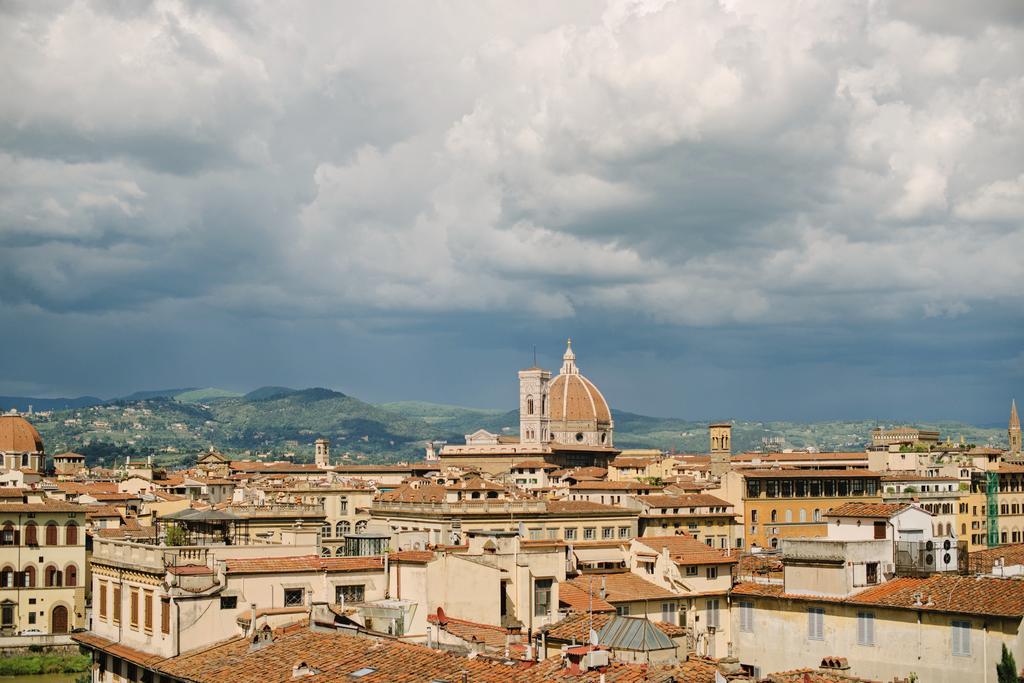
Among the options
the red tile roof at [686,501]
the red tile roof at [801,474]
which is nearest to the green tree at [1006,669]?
the red tile roof at [686,501]

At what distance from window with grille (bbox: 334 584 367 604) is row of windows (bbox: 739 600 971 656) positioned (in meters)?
12.7

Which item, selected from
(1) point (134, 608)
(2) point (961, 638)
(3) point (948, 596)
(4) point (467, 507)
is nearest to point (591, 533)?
(4) point (467, 507)

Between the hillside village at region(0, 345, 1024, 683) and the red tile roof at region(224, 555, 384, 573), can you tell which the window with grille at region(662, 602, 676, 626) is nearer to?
the hillside village at region(0, 345, 1024, 683)

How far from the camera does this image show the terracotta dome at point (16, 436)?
143 meters

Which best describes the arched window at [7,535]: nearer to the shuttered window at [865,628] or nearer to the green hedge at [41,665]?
the green hedge at [41,665]

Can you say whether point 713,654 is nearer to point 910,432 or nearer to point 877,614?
point 877,614

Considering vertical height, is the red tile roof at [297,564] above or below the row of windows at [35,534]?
above

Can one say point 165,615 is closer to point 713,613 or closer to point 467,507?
point 713,613

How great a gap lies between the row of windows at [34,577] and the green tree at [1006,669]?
2314 inches

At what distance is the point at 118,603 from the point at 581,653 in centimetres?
1505

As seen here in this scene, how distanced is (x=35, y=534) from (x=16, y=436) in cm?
7260

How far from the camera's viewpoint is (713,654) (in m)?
49.4

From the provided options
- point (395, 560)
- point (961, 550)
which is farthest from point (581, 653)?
point (961, 550)

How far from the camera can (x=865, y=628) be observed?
124 ft
